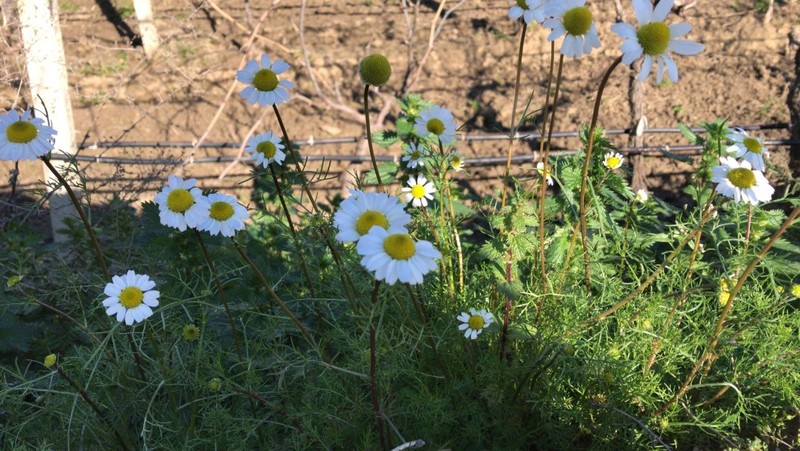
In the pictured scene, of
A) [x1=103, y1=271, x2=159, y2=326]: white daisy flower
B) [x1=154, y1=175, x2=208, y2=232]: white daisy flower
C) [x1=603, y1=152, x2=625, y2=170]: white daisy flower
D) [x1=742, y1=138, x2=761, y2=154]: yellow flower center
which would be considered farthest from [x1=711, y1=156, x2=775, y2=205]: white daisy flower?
[x1=103, y1=271, x2=159, y2=326]: white daisy flower

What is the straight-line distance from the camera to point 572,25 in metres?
1.59

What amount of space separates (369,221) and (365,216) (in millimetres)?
14

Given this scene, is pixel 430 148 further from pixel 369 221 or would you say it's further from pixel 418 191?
pixel 369 221

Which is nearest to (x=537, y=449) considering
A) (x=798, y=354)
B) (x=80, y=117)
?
(x=798, y=354)

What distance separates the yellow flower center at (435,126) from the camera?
2.06 m

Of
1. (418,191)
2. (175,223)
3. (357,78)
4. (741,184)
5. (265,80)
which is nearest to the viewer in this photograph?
(175,223)

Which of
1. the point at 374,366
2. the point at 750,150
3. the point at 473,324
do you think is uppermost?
the point at 750,150

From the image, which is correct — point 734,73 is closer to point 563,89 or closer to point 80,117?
point 563,89

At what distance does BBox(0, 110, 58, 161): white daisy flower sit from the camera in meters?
1.55

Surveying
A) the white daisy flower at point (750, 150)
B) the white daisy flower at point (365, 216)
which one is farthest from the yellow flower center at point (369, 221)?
the white daisy flower at point (750, 150)

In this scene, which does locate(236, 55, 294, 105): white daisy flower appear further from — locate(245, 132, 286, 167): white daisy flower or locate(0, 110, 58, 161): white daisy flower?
locate(0, 110, 58, 161): white daisy flower

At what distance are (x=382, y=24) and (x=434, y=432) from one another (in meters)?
4.93

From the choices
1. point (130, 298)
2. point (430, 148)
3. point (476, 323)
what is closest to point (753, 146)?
point (476, 323)

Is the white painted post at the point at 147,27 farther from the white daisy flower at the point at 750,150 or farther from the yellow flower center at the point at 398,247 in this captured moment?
the yellow flower center at the point at 398,247
